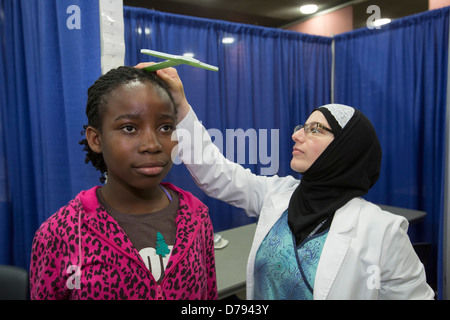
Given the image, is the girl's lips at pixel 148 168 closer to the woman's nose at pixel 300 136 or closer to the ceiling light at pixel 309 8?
the woman's nose at pixel 300 136

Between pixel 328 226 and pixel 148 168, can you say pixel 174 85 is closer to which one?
pixel 148 168

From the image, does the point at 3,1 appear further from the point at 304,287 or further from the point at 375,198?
the point at 375,198

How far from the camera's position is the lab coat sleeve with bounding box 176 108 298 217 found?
890 millimetres

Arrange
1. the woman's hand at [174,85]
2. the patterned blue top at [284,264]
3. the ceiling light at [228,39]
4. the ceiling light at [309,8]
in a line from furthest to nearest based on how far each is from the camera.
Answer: the ceiling light at [228,39], the ceiling light at [309,8], the patterned blue top at [284,264], the woman's hand at [174,85]

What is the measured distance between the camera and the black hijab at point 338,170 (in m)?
Result: 0.83

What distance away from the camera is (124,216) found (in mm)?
633

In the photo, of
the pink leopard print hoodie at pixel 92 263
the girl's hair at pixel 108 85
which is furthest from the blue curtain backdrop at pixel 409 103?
the pink leopard print hoodie at pixel 92 263

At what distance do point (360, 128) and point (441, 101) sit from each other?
5.16 feet

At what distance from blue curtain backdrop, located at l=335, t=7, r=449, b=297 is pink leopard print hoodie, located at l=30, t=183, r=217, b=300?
1372 millimetres

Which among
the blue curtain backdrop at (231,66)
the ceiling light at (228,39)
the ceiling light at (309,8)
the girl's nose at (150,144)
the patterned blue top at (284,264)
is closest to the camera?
the girl's nose at (150,144)

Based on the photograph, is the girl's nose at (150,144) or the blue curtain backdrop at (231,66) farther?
the blue curtain backdrop at (231,66)

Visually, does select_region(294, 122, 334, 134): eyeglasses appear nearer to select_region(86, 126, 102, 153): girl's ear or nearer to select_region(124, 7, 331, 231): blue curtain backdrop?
select_region(86, 126, 102, 153): girl's ear

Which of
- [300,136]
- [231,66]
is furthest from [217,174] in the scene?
[231,66]

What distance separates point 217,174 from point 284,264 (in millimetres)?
322
